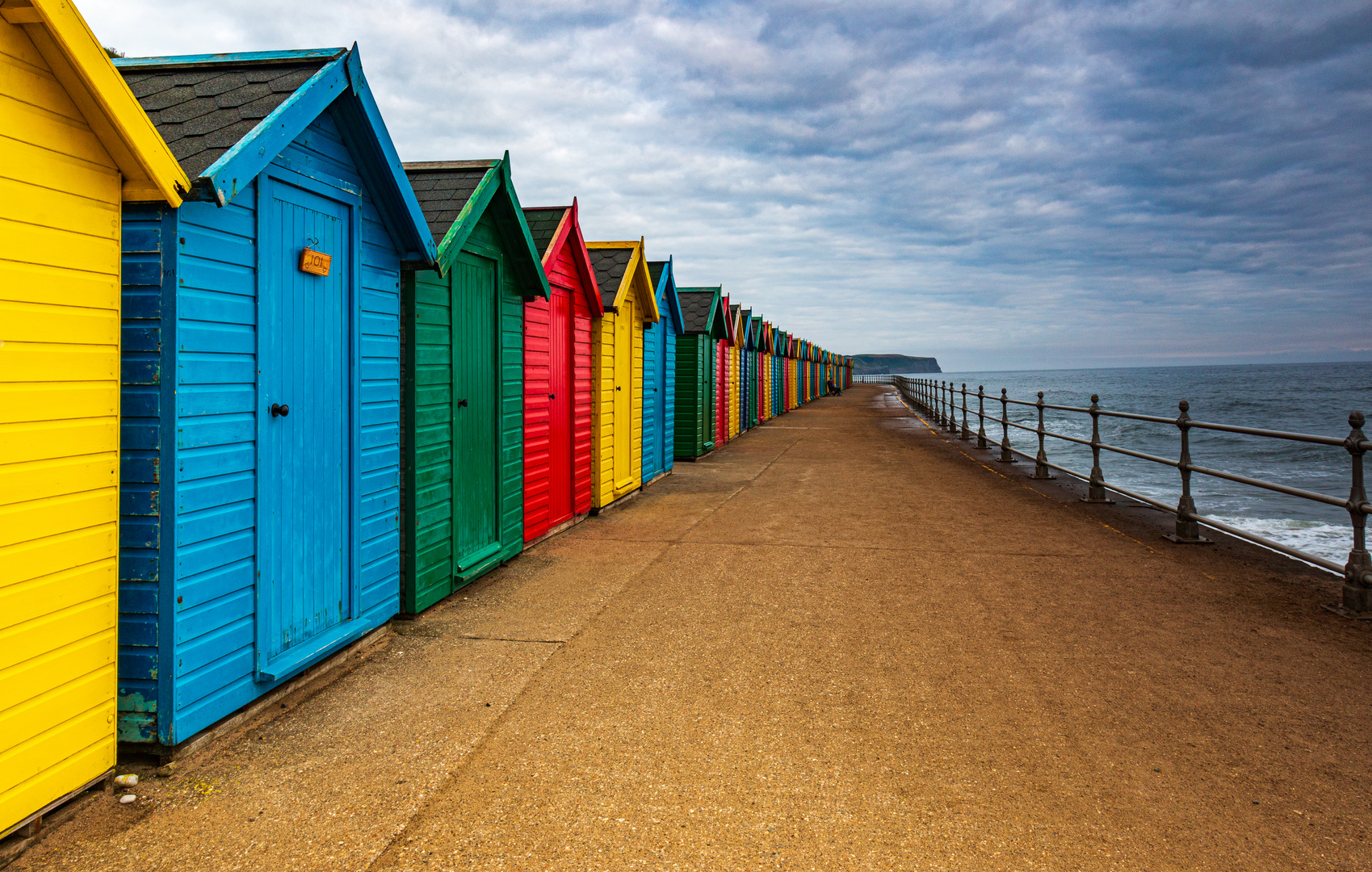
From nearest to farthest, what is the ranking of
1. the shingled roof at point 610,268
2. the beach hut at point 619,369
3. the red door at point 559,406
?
the red door at point 559,406 < the beach hut at point 619,369 < the shingled roof at point 610,268

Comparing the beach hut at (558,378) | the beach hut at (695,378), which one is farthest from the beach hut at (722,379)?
the beach hut at (558,378)

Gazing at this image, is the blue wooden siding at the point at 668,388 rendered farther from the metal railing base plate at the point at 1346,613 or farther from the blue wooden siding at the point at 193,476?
the blue wooden siding at the point at 193,476

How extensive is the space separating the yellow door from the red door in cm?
155

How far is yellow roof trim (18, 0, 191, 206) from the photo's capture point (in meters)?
2.46

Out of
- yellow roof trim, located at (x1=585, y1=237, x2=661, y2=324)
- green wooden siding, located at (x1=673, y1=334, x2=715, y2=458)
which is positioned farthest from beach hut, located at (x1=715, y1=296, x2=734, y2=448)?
yellow roof trim, located at (x1=585, y1=237, x2=661, y2=324)

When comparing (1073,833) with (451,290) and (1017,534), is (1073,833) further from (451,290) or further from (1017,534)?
(1017,534)

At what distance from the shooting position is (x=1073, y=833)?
2654mm

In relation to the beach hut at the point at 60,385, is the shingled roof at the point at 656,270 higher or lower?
higher

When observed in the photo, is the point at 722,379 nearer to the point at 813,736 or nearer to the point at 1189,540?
the point at 1189,540

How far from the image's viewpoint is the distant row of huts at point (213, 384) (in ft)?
8.39

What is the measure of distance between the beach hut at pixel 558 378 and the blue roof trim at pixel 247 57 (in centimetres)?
291

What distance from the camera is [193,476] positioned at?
3.19m

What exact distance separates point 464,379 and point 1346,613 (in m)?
6.20

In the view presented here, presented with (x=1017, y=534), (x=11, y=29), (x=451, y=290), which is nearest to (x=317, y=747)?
(x=11, y=29)
